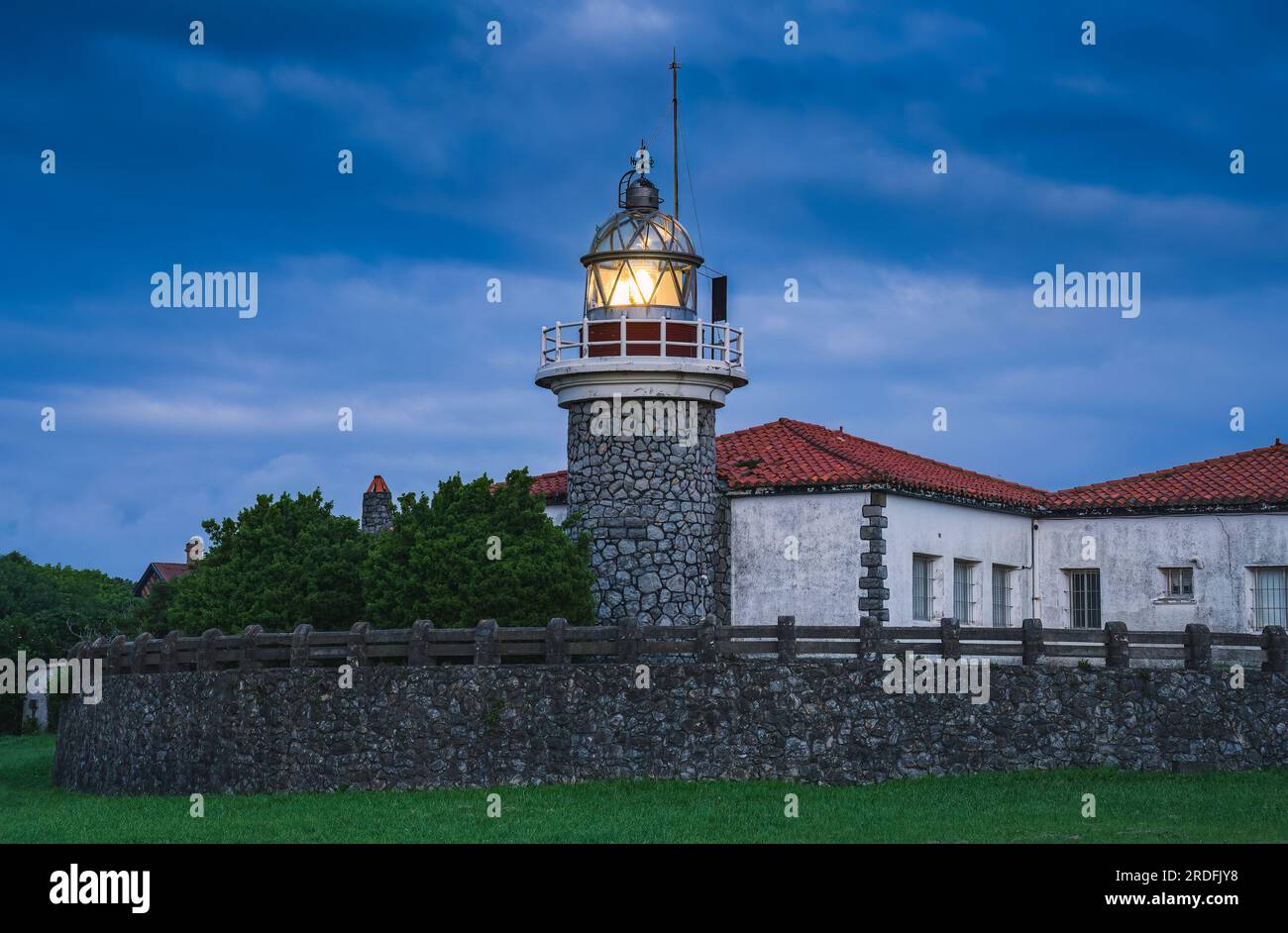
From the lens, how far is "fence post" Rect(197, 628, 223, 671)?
2941 cm

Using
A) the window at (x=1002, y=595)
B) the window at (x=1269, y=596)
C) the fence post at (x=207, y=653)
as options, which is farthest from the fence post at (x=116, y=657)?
the window at (x=1269, y=596)

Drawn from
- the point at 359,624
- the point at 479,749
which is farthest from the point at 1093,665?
the point at 359,624

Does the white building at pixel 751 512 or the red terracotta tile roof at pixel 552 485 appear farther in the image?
the red terracotta tile roof at pixel 552 485

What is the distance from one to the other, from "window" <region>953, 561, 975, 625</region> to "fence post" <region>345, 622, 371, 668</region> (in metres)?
12.3

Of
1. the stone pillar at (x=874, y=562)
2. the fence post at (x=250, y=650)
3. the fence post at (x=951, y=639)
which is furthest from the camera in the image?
the stone pillar at (x=874, y=562)

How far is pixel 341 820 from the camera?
2300cm

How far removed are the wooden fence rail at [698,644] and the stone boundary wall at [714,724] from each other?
34 centimetres

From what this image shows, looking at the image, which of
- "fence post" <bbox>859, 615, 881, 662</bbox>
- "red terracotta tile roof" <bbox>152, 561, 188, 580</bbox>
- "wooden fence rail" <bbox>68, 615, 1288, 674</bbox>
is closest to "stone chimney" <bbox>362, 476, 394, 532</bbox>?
"wooden fence rail" <bbox>68, 615, 1288, 674</bbox>

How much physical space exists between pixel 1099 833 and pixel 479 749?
33.9 ft

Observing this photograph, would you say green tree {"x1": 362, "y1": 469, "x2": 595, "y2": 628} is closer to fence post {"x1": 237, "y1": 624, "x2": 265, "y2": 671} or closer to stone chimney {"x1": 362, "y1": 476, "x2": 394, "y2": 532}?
fence post {"x1": 237, "y1": 624, "x2": 265, "y2": 671}

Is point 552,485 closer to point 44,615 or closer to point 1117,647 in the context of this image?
point 1117,647

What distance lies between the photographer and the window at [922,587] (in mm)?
32031

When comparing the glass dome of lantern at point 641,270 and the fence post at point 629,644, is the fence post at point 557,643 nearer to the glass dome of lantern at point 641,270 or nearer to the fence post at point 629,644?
the fence post at point 629,644
